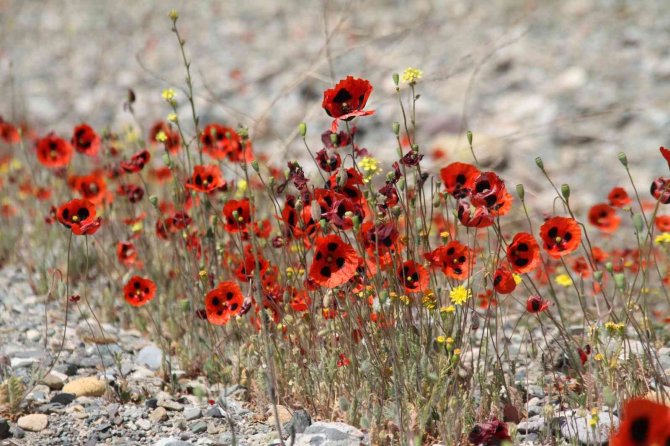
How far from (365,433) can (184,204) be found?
1590 mm

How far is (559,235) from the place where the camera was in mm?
2627

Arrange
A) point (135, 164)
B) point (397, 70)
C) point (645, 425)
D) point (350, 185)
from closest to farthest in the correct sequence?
point (645, 425) < point (350, 185) < point (135, 164) < point (397, 70)

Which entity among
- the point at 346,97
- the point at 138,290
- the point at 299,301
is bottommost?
the point at 299,301

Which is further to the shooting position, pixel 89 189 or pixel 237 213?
pixel 89 189

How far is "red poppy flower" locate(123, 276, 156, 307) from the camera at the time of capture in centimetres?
328

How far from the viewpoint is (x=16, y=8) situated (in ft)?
36.9

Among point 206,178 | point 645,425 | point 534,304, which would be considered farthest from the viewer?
point 206,178

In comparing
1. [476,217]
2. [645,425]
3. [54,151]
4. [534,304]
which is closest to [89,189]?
[54,151]

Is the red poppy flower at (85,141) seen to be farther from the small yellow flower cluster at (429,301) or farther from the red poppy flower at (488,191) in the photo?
the red poppy flower at (488,191)

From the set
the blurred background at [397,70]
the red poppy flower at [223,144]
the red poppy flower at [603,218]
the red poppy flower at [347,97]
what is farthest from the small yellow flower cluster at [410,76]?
the blurred background at [397,70]

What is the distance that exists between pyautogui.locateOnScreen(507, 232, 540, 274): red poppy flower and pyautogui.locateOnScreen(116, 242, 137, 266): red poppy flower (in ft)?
6.48

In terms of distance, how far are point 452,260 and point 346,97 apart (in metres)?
0.65

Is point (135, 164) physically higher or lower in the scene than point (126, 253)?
higher

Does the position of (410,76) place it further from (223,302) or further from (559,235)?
(223,302)
